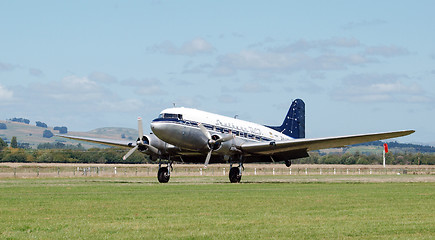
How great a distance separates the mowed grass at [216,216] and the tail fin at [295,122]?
2673 centimetres

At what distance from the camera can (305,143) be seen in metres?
45.1

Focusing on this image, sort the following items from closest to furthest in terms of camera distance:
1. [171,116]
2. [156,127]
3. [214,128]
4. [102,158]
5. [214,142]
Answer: [156,127] → [171,116] → [214,142] → [214,128] → [102,158]

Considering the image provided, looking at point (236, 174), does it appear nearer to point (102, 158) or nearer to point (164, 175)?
point (164, 175)

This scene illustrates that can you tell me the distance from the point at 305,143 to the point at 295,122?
13101mm

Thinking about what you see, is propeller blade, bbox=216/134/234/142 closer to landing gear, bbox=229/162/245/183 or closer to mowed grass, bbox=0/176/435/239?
landing gear, bbox=229/162/245/183

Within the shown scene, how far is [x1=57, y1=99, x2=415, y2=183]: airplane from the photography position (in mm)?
43188

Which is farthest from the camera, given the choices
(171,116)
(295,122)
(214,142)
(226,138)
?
(295,122)

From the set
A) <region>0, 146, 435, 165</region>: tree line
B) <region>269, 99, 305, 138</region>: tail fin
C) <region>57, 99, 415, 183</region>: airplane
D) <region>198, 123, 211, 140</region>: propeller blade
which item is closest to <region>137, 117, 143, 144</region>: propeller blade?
<region>57, 99, 415, 183</region>: airplane

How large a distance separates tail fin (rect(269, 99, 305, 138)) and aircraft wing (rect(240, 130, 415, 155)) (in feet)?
30.4

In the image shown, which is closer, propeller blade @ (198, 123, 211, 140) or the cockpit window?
the cockpit window

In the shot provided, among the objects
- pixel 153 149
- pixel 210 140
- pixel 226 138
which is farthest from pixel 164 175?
pixel 226 138

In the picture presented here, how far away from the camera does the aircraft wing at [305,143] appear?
142 ft

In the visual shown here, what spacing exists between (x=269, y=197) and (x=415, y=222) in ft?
34.8

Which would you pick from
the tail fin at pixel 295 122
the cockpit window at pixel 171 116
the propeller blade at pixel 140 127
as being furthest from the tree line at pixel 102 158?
the cockpit window at pixel 171 116
